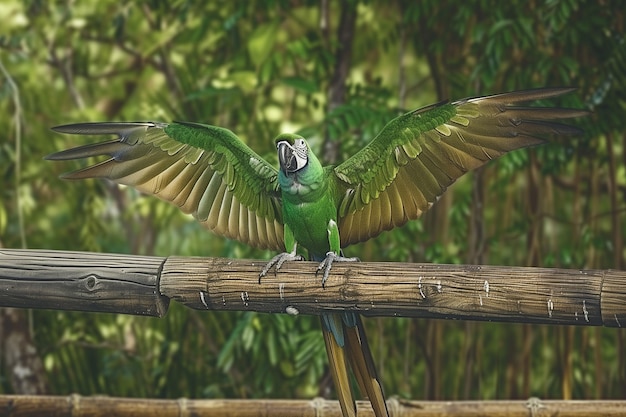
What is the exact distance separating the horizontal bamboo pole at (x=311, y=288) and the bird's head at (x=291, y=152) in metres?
0.22

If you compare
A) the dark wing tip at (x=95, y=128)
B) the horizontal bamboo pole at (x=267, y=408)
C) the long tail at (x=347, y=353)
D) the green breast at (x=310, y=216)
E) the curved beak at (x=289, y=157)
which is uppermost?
the dark wing tip at (x=95, y=128)

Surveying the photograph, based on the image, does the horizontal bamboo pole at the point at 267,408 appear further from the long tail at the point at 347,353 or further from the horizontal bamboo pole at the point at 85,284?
the horizontal bamboo pole at the point at 85,284

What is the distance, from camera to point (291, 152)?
75.0 inches

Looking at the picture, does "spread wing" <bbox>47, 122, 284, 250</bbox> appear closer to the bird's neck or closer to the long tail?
the bird's neck

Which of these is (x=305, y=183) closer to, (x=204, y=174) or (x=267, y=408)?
(x=204, y=174)

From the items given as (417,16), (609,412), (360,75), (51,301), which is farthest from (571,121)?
(51,301)

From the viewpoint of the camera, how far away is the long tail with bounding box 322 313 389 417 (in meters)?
1.94

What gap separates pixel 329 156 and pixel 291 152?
1165mm

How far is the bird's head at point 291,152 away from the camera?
1898 mm

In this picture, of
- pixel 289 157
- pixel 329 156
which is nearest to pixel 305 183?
pixel 289 157

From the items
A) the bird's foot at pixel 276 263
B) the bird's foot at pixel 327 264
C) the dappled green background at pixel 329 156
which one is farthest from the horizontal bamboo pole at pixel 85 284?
the dappled green background at pixel 329 156

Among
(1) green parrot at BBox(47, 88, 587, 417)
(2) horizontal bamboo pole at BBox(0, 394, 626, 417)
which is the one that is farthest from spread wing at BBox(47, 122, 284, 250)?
(2) horizontal bamboo pole at BBox(0, 394, 626, 417)

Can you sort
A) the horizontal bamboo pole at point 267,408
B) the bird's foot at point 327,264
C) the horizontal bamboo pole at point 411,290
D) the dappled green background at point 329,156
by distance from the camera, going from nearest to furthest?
the horizontal bamboo pole at point 411,290
the bird's foot at point 327,264
the horizontal bamboo pole at point 267,408
the dappled green background at point 329,156

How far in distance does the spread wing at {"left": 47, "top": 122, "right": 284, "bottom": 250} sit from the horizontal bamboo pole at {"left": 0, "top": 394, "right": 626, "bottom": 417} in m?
0.46
